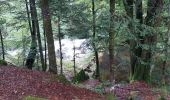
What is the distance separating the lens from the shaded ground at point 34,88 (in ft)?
30.3

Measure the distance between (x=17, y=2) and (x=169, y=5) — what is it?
1241 centimetres

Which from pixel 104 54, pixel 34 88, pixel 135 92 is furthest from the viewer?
pixel 104 54

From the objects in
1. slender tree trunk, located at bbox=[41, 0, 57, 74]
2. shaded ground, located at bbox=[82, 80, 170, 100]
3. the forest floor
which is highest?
slender tree trunk, located at bbox=[41, 0, 57, 74]

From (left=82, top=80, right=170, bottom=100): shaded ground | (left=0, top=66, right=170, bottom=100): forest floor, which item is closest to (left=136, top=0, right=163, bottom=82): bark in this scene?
(left=82, top=80, right=170, bottom=100): shaded ground

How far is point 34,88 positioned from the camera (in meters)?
9.87

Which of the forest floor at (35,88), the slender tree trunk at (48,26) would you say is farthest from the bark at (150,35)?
the slender tree trunk at (48,26)

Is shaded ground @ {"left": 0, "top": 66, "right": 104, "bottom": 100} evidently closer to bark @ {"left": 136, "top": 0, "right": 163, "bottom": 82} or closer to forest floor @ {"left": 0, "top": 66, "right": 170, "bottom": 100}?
forest floor @ {"left": 0, "top": 66, "right": 170, "bottom": 100}

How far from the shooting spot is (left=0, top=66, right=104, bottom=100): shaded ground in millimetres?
9238

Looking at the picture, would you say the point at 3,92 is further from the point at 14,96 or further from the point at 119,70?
the point at 119,70

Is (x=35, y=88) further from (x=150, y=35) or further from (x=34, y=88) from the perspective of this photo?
(x=150, y=35)

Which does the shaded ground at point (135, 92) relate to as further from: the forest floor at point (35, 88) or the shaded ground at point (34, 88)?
the shaded ground at point (34, 88)

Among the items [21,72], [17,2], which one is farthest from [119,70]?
[21,72]

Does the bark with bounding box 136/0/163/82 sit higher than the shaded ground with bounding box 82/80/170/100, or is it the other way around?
the bark with bounding box 136/0/163/82

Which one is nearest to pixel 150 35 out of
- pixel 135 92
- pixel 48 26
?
pixel 135 92
